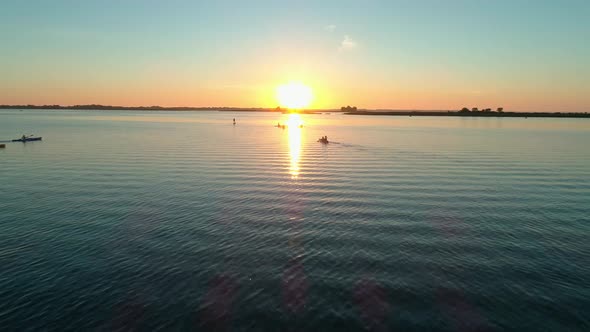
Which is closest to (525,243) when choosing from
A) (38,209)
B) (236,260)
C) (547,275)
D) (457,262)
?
(547,275)

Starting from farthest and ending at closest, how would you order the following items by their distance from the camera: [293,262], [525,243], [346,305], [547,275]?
[525,243] < [293,262] < [547,275] < [346,305]

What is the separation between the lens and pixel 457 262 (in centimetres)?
2194

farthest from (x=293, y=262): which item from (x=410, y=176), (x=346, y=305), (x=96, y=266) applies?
(x=410, y=176)

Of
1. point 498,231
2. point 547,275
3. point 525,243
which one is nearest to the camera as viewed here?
point 547,275

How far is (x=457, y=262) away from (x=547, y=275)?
15.7 feet

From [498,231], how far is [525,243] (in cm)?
251

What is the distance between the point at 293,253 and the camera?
75.4 feet

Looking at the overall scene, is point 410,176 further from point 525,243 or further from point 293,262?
point 293,262

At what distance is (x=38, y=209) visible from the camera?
103 ft

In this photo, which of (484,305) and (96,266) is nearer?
(484,305)

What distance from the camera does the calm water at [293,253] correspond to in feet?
54.4

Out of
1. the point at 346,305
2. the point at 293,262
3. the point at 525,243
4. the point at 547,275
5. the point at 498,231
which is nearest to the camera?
the point at 346,305

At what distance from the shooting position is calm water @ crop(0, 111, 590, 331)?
16594 millimetres

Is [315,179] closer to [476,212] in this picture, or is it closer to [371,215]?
[371,215]
